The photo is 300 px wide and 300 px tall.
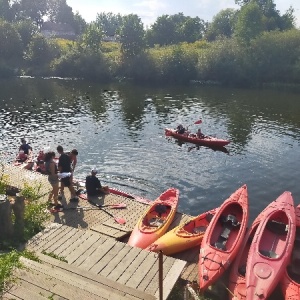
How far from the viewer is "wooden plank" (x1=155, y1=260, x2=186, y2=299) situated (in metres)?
7.84

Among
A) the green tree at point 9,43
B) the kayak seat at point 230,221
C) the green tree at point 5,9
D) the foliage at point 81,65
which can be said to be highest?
the green tree at point 5,9

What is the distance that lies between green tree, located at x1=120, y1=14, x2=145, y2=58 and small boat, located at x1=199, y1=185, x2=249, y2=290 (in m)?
64.6

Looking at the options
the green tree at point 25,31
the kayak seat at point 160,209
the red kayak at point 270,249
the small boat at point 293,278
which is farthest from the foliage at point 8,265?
the green tree at point 25,31

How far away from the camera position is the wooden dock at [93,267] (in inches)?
258

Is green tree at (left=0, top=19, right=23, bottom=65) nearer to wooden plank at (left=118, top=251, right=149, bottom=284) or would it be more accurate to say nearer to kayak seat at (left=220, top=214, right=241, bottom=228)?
kayak seat at (left=220, top=214, right=241, bottom=228)

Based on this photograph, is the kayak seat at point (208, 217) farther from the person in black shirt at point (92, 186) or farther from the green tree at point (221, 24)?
the green tree at point (221, 24)

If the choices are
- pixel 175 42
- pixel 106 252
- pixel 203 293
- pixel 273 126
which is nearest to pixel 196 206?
pixel 203 293

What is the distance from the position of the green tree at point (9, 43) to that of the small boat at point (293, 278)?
86344mm

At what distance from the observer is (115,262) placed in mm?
9156

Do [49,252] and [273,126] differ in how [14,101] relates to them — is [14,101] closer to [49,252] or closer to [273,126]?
[273,126]

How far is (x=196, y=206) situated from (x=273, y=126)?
21.2 meters

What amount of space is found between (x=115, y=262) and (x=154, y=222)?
19.8 feet

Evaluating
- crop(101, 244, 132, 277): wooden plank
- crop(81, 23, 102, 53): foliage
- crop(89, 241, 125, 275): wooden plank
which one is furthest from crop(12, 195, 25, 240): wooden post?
crop(81, 23, 102, 53): foliage

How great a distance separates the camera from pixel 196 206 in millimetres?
20516
